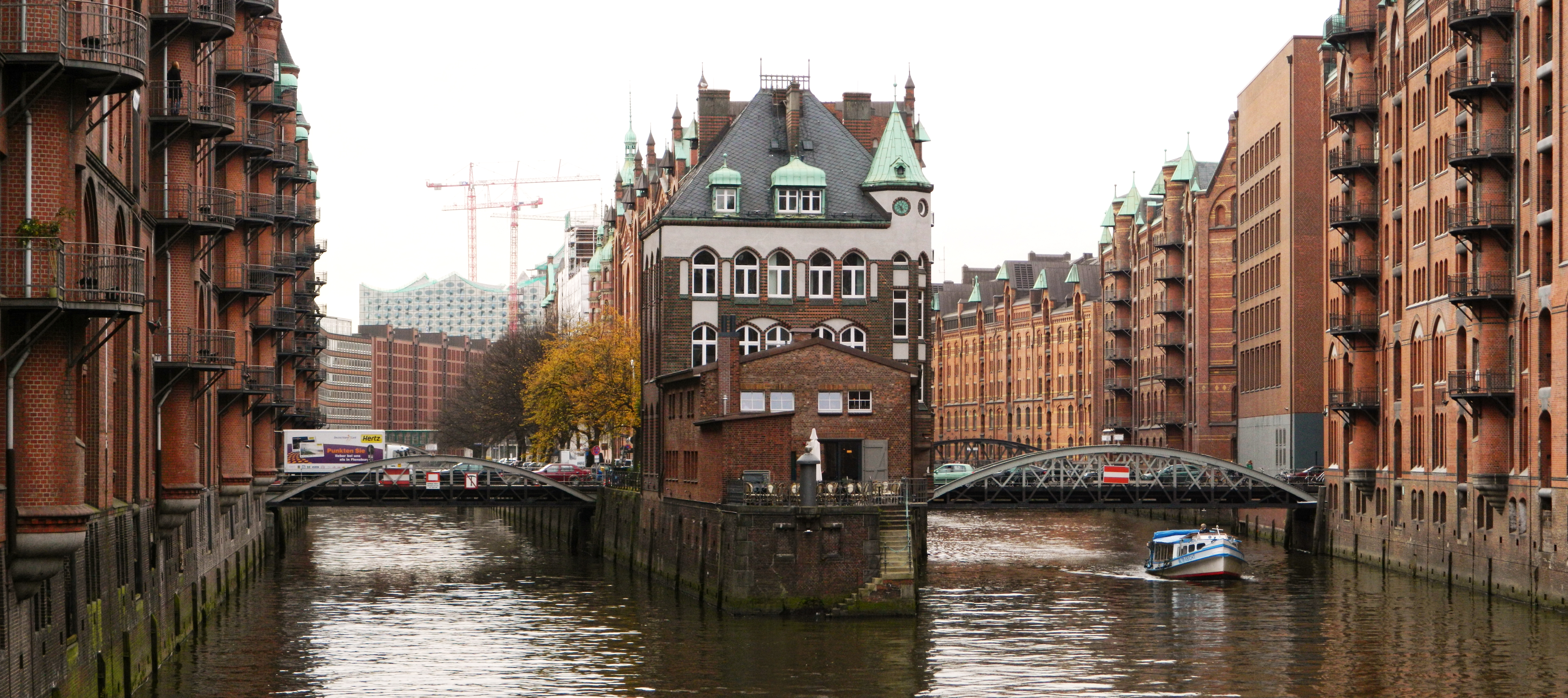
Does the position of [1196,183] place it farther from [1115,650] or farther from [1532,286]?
[1115,650]

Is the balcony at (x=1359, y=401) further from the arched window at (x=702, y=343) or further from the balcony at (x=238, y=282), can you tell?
the balcony at (x=238, y=282)

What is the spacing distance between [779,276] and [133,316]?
1892 inches

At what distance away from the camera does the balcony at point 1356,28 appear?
88875 millimetres

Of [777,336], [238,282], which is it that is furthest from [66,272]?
[777,336]

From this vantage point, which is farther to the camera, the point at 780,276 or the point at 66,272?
the point at 780,276

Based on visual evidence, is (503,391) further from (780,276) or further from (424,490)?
(780,276)

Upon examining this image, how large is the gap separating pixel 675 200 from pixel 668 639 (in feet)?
95.2

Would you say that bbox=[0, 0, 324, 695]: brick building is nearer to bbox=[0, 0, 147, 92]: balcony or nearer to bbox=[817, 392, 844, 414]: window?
bbox=[0, 0, 147, 92]: balcony

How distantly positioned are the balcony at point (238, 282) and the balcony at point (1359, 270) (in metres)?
46.5

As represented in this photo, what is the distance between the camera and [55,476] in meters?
30.6

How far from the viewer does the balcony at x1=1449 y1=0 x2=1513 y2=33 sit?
68.6m

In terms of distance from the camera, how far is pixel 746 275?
8269 cm

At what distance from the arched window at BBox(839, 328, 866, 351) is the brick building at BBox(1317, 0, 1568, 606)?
21.7 m

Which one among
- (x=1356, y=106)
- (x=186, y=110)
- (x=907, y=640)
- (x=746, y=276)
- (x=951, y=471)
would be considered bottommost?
(x=907, y=640)
